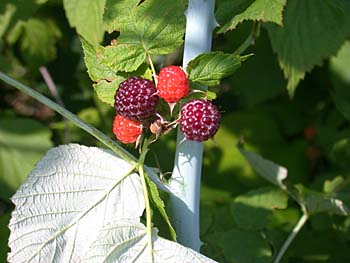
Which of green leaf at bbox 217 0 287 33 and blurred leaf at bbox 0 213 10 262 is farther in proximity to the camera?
blurred leaf at bbox 0 213 10 262

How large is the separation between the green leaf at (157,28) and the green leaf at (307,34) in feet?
1.84

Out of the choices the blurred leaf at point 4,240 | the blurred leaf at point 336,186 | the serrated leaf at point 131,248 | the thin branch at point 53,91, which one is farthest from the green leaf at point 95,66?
the thin branch at point 53,91

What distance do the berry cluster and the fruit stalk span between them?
0.04 metres

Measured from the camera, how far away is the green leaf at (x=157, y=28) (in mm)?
1081

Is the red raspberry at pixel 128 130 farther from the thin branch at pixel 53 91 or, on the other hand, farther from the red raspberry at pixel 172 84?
the thin branch at pixel 53 91

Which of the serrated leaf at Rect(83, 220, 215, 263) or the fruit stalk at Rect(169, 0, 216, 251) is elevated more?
the fruit stalk at Rect(169, 0, 216, 251)

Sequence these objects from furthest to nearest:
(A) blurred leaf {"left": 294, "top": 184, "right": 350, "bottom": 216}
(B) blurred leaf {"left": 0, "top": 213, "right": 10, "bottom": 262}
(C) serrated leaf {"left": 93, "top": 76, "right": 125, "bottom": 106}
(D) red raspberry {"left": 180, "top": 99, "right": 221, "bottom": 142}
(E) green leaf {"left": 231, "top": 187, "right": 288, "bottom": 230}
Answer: (E) green leaf {"left": 231, "top": 187, "right": 288, "bottom": 230} < (A) blurred leaf {"left": 294, "top": 184, "right": 350, "bottom": 216} < (B) blurred leaf {"left": 0, "top": 213, "right": 10, "bottom": 262} < (C) serrated leaf {"left": 93, "top": 76, "right": 125, "bottom": 106} < (D) red raspberry {"left": 180, "top": 99, "right": 221, "bottom": 142}

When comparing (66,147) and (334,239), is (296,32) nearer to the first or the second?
(334,239)

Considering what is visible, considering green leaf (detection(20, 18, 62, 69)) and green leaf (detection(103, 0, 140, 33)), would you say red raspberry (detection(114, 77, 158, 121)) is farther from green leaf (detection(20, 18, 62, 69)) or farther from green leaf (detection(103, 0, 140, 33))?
green leaf (detection(20, 18, 62, 69))

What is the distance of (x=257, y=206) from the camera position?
1.63 m

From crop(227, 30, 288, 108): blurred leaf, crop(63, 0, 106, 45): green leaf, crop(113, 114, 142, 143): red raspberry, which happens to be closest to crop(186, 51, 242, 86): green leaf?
crop(113, 114, 142, 143): red raspberry

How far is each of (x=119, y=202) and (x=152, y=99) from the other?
16 centimetres

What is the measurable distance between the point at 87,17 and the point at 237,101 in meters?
1.06

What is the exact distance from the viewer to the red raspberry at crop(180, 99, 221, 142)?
99cm
